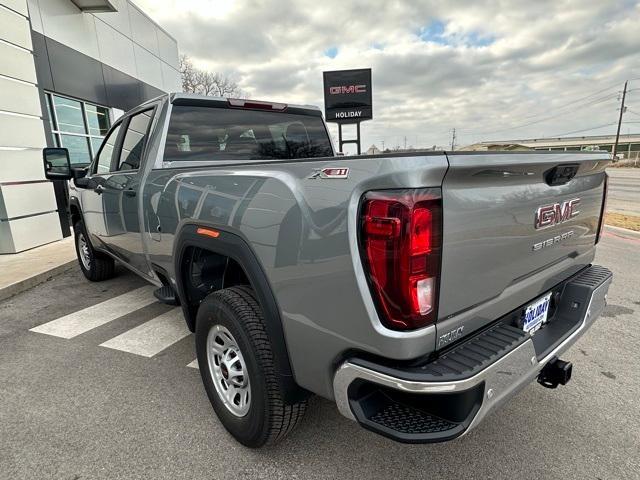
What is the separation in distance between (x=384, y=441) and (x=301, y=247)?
1.33 m

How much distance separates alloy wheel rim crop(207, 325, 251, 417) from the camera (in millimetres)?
2107

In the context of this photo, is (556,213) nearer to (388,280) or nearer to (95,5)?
(388,280)

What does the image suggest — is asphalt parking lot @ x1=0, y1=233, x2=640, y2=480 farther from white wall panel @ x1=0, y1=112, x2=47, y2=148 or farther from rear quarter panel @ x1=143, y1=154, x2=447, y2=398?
white wall panel @ x1=0, y1=112, x2=47, y2=148

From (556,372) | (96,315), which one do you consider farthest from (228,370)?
(96,315)

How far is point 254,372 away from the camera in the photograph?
1868 mm

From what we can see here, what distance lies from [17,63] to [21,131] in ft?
3.93

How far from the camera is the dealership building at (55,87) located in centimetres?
682

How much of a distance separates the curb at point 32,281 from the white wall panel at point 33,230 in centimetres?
153

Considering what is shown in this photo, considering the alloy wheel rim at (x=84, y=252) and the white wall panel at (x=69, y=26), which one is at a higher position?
the white wall panel at (x=69, y=26)

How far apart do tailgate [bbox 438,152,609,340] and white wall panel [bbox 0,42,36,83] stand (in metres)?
8.28

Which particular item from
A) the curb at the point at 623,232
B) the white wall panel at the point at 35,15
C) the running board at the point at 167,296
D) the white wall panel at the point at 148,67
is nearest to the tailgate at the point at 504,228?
the running board at the point at 167,296

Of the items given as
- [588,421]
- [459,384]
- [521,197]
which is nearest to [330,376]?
[459,384]

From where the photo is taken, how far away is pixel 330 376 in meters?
1.59

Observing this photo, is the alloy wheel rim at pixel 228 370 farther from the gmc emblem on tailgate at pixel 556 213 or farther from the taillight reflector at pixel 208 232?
the gmc emblem on tailgate at pixel 556 213
